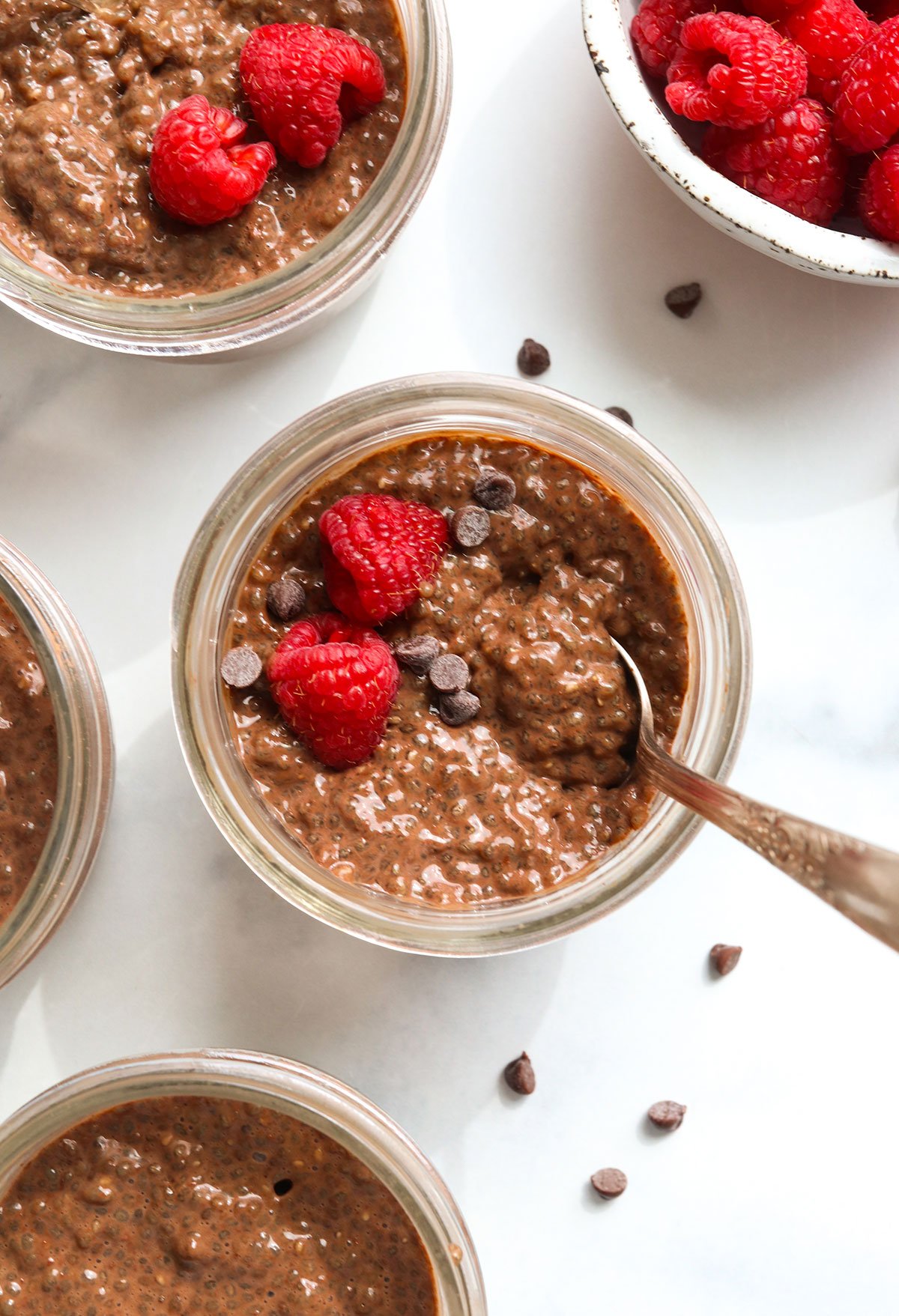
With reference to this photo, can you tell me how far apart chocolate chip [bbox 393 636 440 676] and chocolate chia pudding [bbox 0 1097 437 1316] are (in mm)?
549

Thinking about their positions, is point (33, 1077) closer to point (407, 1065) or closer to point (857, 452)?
point (407, 1065)

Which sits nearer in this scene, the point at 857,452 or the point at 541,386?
the point at 541,386

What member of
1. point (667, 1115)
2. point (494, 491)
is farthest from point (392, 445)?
point (667, 1115)

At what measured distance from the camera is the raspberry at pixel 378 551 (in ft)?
4.00

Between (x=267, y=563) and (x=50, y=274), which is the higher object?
(x=50, y=274)

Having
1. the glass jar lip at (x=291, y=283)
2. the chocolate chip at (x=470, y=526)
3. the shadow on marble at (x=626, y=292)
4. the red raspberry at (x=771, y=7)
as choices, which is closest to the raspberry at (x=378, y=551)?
the chocolate chip at (x=470, y=526)

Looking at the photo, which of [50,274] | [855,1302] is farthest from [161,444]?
[855,1302]

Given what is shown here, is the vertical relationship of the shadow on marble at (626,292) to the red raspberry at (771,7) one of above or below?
below

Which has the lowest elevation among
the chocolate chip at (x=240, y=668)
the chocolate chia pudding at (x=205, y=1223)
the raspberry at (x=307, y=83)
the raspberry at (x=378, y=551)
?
the chocolate chia pudding at (x=205, y=1223)

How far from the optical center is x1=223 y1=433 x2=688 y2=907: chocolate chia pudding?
4.14 feet

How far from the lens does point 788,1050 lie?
152 centimetres

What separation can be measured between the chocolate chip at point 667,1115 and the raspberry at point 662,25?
1.27 metres

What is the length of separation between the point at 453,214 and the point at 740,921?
990mm

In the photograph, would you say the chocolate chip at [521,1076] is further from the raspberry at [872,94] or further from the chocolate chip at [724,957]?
the raspberry at [872,94]
